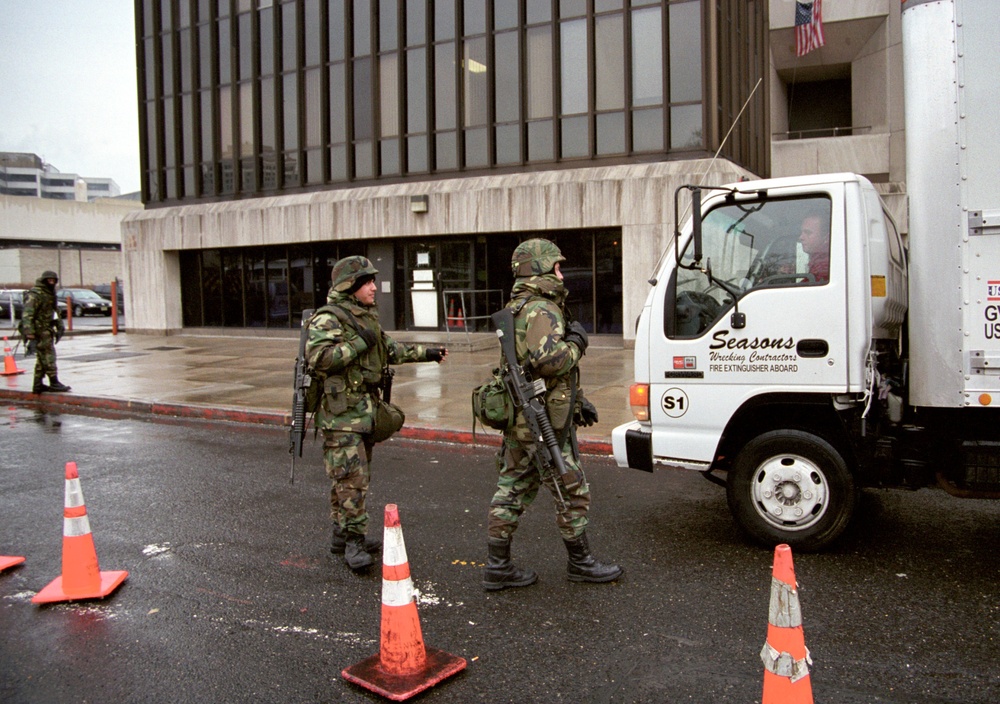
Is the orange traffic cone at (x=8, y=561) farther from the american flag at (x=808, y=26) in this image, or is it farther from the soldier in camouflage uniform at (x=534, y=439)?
the american flag at (x=808, y=26)

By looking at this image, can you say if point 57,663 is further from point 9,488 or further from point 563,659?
point 9,488

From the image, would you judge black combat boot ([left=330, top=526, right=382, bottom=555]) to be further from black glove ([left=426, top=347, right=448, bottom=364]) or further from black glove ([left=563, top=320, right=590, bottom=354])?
black glove ([left=563, top=320, right=590, bottom=354])

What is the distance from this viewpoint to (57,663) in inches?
153

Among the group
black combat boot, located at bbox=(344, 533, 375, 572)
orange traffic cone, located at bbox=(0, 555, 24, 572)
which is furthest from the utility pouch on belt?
orange traffic cone, located at bbox=(0, 555, 24, 572)

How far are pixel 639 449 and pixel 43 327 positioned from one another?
1110 centimetres

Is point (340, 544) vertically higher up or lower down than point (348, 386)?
lower down

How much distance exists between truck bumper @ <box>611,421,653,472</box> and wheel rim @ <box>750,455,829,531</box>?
26.3 inches

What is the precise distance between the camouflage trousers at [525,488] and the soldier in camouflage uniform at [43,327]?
1081cm

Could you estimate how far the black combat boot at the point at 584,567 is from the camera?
4.68 metres

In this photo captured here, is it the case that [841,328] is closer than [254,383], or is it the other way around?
[841,328]

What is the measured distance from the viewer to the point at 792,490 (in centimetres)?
500

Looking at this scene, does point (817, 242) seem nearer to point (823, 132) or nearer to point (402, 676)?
point (402, 676)

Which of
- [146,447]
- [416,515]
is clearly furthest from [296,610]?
[146,447]

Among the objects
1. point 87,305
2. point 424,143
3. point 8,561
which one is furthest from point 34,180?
point 8,561
